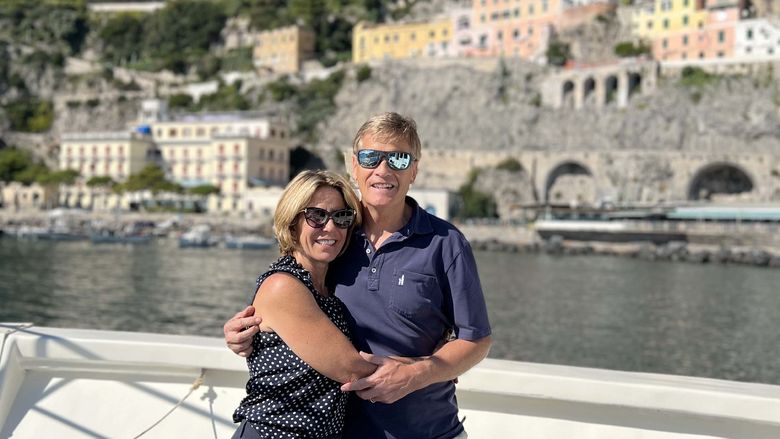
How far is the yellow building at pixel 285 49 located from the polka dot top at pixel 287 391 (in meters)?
68.5

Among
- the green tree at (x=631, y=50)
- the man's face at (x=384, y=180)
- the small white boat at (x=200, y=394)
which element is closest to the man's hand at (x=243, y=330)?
the man's face at (x=384, y=180)

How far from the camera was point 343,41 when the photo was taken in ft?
237

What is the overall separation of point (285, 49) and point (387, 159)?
70075 millimetres

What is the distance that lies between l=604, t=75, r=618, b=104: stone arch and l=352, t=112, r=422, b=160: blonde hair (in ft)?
178

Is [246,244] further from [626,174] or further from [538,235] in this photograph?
[626,174]

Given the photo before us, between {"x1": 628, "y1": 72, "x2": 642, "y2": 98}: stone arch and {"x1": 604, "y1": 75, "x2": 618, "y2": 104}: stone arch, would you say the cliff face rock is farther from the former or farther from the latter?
{"x1": 604, "y1": 75, "x2": 618, "y2": 104}: stone arch

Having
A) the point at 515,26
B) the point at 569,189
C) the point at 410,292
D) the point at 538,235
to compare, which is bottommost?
the point at 538,235

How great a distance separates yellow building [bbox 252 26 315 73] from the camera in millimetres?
69625

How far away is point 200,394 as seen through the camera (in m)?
3.43

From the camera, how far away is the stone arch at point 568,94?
184 feet

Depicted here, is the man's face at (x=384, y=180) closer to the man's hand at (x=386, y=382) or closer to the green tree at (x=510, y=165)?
the man's hand at (x=386, y=382)

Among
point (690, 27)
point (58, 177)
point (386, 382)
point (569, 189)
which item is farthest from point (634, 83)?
point (386, 382)

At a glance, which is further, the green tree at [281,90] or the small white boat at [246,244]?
the green tree at [281,90]

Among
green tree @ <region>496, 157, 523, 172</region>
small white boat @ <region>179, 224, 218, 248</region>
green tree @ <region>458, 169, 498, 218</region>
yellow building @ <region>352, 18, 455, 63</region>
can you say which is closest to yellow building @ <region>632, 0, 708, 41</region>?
green tree @ <region>496, 157, 523, 172</region>
